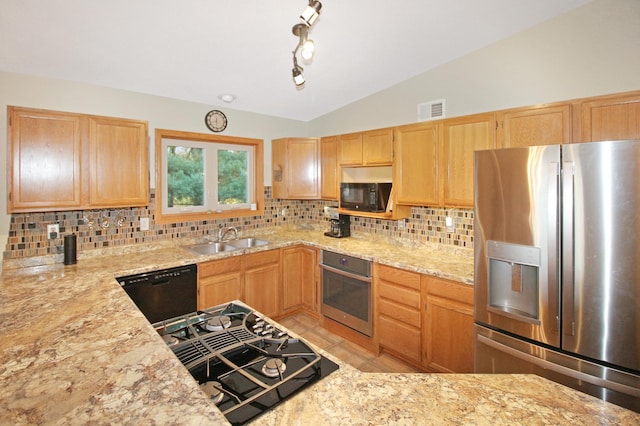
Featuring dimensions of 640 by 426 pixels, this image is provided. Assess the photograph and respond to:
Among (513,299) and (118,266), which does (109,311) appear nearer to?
(118,266)

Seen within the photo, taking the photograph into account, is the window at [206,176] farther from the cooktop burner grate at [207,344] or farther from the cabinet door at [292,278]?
the cooktop burner grate at [207,344]

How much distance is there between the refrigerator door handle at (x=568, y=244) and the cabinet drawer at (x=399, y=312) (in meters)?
1.04

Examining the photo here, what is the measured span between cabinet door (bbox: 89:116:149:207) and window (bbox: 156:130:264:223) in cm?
44

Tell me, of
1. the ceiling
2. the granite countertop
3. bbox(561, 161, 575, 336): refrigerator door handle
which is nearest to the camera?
the granite countertop

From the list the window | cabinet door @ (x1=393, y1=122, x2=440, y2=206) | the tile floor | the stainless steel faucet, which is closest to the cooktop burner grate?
the tile floor

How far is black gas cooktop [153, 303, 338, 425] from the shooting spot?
2.79ft

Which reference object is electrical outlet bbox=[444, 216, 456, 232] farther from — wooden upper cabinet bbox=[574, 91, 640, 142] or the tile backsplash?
wooden upper cabinet bbox=[574, 91, 640, 142]

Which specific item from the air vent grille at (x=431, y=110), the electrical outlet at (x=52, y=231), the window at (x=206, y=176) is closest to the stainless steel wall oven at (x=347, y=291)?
the window at (x=206, y=176)

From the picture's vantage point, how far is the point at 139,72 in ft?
8.70

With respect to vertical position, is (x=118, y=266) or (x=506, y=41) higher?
(x=506, y=41)

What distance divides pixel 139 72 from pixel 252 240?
6.79 feet

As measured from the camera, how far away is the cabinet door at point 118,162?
248cm

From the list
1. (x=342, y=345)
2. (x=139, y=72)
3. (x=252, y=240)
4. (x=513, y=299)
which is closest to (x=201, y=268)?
(x=252, y=240)

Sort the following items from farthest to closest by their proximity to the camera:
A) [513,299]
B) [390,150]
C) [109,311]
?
[390,150]
[513,299]
[109,311]
